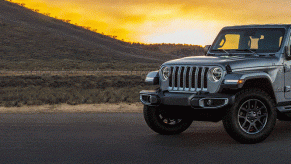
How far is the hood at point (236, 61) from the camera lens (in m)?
8.97

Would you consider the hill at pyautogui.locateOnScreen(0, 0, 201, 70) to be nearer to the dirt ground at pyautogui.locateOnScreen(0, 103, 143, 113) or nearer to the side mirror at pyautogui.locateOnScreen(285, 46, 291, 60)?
the dirt ground at pyautogui.locateOnScreen(0, 103, 143, 113)

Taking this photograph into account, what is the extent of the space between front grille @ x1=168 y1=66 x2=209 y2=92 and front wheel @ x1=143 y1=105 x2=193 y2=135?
662 millimetres

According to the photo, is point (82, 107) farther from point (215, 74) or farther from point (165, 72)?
point (215, 74)

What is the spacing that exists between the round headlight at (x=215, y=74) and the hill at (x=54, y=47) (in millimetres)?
58163

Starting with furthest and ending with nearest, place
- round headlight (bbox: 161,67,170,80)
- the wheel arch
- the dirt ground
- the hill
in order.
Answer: the hill → the dirt ground → round headlight (bbox: 161,67,170,80) → the wheel arch

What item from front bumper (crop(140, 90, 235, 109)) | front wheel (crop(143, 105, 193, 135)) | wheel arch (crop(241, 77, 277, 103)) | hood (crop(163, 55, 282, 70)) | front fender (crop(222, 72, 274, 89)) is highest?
hood (crop(163, 55, 282, 70))

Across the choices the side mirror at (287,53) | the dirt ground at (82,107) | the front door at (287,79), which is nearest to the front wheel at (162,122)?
the front door at (287,79)

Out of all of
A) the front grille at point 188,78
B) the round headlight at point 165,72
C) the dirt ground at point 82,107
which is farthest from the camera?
the dirt ground at point 82,107

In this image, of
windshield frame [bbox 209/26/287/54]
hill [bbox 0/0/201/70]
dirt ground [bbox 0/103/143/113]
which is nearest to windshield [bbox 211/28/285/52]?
windshield frame [bbox 209/26/287/54]

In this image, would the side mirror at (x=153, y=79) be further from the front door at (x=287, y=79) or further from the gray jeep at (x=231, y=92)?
the front door at (x=287, y=79)

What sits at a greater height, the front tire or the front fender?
the front fender

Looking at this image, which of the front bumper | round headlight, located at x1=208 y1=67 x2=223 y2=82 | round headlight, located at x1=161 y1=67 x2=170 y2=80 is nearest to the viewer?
the front bumper

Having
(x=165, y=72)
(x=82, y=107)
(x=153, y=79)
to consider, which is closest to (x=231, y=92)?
(x=165, y=72)

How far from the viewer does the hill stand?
246ft
